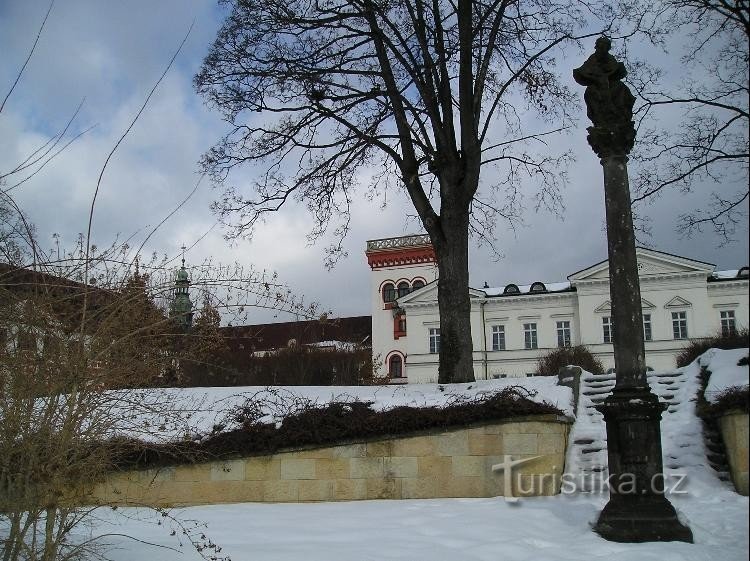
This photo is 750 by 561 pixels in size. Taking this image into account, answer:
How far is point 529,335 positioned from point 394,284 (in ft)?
44.7

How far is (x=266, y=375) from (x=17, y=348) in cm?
1982

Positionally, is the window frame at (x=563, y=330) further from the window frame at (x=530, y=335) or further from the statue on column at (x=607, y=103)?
the statue on column at (x=607, y=103)

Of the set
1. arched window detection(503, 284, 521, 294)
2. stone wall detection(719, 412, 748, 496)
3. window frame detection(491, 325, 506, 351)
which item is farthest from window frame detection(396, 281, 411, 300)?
stone wall detection(719, 412, 748, 496)

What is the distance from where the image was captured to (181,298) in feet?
18.4

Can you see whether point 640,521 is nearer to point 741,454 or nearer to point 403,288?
point 741,454

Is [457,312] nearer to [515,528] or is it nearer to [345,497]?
[345,497]

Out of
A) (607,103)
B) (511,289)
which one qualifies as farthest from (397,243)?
(607,103)

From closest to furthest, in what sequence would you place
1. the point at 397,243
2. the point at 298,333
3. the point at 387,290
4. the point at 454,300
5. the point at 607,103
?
1. the point at 607,103
2. the point at 454,300
3. the point at 298,333
4. the point at 387,290
5. the point at 397,243

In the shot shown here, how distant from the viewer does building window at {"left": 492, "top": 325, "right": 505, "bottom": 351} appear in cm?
5219

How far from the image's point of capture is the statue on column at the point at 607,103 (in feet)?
25.6

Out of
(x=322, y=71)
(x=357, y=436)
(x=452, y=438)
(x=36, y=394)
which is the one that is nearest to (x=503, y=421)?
(x=452, y=438)

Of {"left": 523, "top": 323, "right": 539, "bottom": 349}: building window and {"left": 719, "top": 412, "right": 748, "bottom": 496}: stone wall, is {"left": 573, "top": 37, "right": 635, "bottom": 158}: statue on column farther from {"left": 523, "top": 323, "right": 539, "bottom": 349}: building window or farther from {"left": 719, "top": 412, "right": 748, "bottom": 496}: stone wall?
{"left": 523, "top": 323, "right": 539, "bottom": 349}: building window

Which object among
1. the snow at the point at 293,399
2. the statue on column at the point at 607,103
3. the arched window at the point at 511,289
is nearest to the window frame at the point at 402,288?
the arched window at the point at 511,289

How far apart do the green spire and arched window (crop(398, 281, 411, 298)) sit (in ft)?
174
